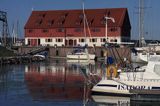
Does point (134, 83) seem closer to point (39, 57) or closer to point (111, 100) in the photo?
point (111, 100)

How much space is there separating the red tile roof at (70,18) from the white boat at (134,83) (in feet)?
242

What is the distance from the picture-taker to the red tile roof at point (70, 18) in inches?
4358

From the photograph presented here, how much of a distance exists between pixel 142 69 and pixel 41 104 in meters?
8.93

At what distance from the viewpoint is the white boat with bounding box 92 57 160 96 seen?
3338 centimetres

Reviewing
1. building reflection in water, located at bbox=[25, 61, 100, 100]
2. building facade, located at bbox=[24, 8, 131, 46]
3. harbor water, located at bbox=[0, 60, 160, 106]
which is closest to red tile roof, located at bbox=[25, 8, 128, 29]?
building facade, located at bbox=[24, 8, 131, 46]

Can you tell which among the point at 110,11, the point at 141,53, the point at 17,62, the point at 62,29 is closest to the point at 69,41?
the point at 62,29

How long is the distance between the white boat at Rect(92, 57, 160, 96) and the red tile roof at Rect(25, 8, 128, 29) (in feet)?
242

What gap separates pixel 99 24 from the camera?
109562 millimetres

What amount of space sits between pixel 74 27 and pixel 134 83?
78551 mm

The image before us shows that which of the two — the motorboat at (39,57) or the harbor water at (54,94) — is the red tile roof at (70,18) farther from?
the harbor water at (54,94)

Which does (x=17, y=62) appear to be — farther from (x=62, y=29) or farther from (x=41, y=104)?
(x=41, y=104)

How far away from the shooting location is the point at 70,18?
115312 mm

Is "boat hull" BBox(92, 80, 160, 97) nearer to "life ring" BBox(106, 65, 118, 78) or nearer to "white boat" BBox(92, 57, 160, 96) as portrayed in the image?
"white boat" BBox(92, 57, 160, 96)

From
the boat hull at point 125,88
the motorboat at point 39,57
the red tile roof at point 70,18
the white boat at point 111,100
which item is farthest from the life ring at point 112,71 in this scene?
the red tile roof at point 70,18
